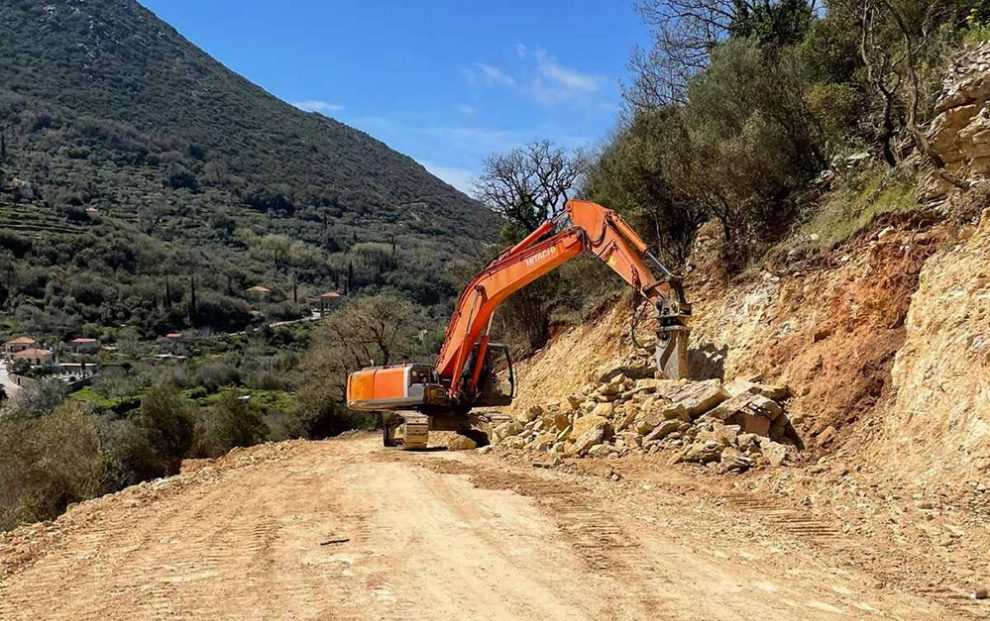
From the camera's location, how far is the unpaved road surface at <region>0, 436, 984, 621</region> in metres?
5.34

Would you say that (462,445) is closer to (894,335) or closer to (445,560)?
(894,335)

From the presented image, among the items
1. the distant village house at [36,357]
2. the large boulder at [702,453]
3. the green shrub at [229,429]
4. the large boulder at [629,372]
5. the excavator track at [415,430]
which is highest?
the large boulder at [629,372]

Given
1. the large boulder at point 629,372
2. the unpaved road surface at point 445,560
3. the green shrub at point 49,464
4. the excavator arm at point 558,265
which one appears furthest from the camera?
the green shrub at point 49,464

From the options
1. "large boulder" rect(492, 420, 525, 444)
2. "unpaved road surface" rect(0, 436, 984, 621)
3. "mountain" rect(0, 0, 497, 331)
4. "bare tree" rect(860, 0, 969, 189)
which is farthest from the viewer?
"mountain" rect(0, 0, 497, 331)

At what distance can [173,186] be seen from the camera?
395ft

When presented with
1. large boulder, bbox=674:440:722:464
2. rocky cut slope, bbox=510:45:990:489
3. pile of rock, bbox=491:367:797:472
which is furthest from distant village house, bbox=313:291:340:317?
large boulder, bbox=674:440:722:464

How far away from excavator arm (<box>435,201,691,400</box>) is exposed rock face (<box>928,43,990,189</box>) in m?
4.70

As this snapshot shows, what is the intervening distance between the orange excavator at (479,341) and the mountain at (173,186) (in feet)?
201

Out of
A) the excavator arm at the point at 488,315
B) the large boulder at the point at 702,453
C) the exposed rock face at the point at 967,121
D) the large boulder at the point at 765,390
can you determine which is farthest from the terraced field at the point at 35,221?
the exposed rock face at the point at 967,121

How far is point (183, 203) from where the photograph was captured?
113688 mm

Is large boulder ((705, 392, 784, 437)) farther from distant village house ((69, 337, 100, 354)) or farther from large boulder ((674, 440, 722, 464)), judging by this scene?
distant village house ((69, 337, 100, 354))

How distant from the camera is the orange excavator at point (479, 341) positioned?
15.1 m

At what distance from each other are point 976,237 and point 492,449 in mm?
9580

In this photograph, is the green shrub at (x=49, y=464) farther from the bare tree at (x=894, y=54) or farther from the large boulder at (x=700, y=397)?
the bare tree at (x=894, y=54)
